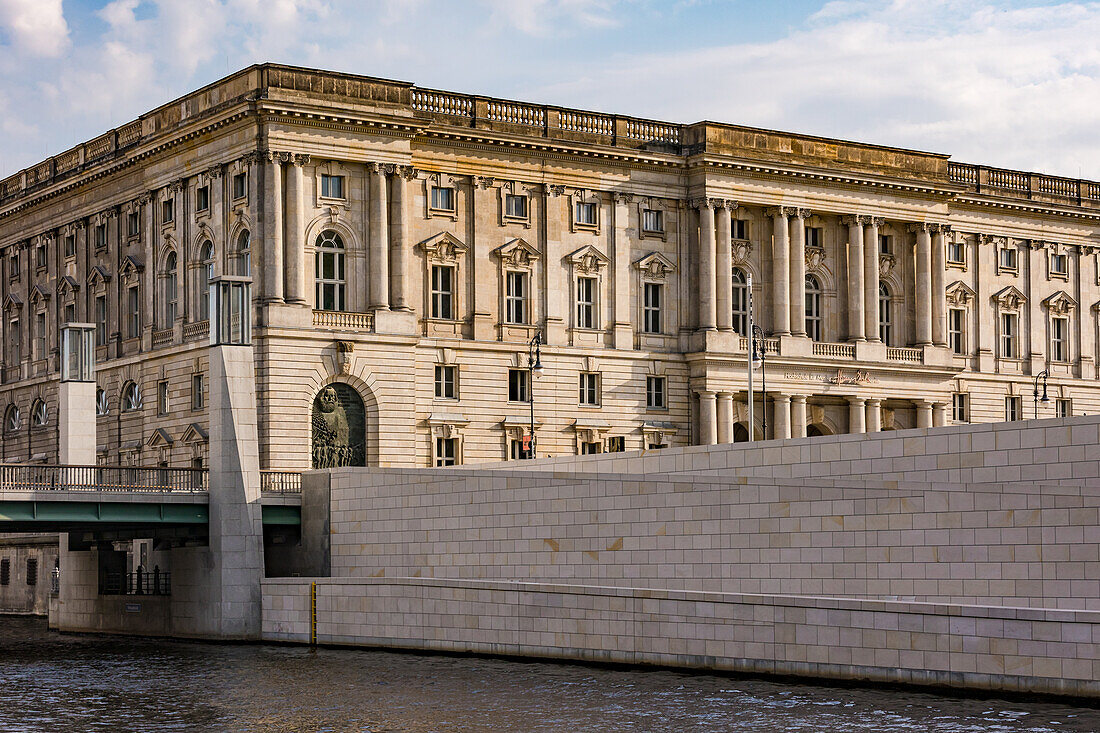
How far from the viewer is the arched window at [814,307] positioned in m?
99.8

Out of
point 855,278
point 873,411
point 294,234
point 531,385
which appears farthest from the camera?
point 855,278

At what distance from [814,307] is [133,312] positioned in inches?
1456

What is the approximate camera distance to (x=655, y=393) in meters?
94.6

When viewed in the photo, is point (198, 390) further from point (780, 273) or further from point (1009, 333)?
point (1009, 333)

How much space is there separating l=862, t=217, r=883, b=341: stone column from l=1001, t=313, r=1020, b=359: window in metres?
13.5

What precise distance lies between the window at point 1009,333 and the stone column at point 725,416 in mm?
23548

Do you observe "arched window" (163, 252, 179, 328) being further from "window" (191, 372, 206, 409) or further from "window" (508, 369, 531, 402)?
"window" (508, 369, 531, 402)

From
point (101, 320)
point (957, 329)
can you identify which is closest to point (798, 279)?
point (957, 329)

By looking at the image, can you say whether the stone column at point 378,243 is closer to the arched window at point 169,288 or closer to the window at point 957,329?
the arched window at point 169,288

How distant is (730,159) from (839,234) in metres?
9.11

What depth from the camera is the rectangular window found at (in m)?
90.5

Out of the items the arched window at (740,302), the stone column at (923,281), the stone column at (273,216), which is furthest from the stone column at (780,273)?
the stone column at (273,216)

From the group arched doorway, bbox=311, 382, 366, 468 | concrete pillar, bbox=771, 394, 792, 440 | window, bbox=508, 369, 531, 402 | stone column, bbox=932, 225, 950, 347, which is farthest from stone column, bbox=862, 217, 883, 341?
arched doorway, bbox=311, 382, 366, 468

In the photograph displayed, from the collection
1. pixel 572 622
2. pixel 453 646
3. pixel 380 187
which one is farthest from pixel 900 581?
pixel 380 187
